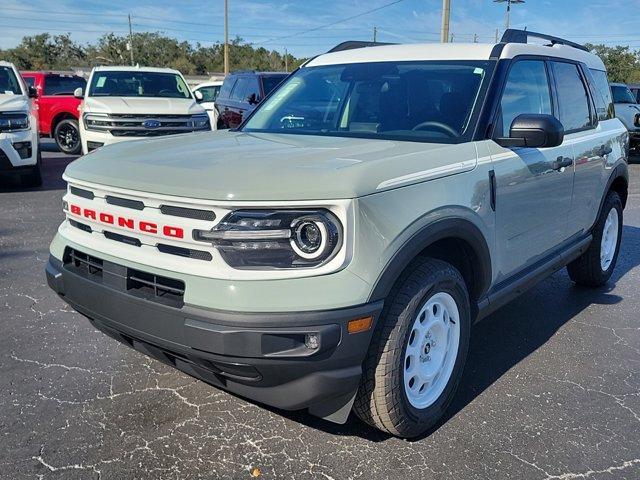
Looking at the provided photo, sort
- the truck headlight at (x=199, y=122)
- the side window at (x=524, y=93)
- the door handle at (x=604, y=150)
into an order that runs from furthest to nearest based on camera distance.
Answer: the truck headlight at (x=199, y=122) < the door handle at (x=604, y=150) < the side window at (x=524, y=93)

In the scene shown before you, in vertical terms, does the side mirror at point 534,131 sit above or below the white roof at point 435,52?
below

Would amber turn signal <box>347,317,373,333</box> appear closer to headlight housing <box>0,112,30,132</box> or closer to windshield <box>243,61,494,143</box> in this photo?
windshield <box>243,61,494,143</box>

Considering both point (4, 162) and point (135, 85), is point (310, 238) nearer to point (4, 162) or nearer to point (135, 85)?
point (4, 162)

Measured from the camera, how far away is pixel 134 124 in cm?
967

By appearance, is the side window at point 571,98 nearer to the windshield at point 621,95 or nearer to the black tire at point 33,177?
the black tire at point 33,177

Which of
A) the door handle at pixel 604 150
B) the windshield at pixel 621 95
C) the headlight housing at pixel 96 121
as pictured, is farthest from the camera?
the windshield at pixel 621 95

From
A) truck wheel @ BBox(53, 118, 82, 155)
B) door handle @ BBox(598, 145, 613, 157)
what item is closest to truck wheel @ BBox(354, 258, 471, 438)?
door handle @ BBox(598, 145, 613, 157)

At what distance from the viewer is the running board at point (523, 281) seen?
10.8ft

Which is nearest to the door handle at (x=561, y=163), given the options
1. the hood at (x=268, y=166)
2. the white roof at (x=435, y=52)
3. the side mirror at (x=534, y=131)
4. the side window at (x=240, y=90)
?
the side mirror at (x=534, y=131)

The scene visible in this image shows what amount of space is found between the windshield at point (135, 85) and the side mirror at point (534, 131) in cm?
876

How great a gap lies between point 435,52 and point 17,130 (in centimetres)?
719

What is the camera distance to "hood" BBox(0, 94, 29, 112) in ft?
28.0

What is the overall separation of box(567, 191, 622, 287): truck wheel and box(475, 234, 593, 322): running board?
50 cm

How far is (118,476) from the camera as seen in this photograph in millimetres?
2551
